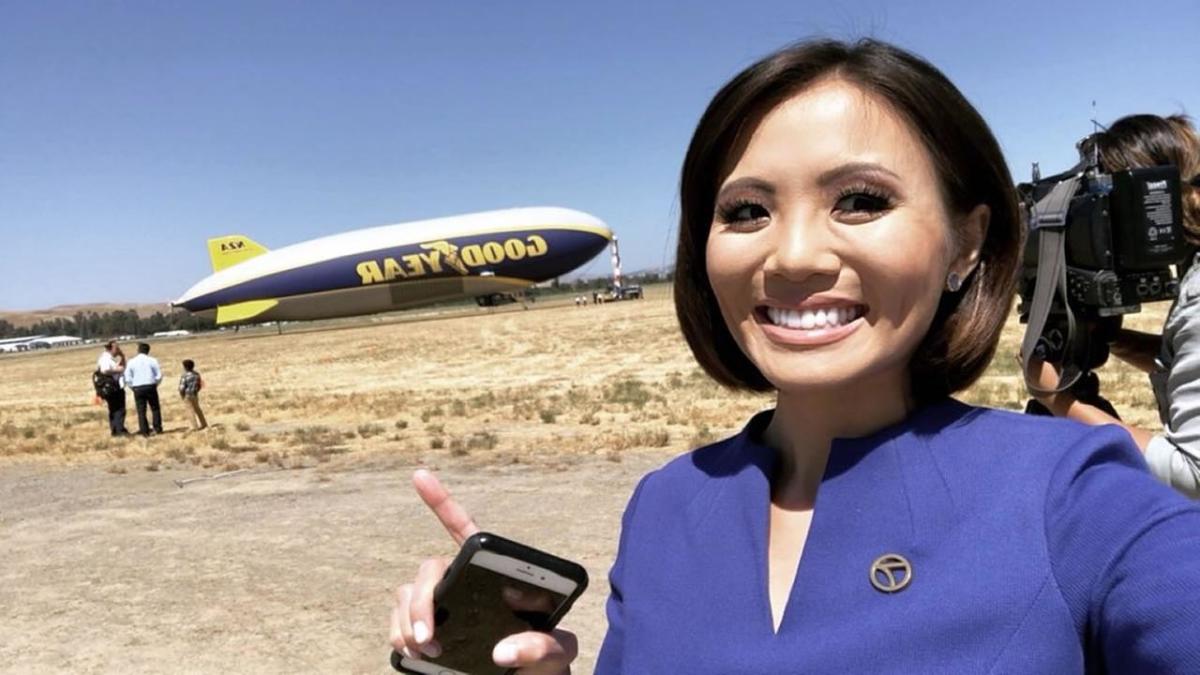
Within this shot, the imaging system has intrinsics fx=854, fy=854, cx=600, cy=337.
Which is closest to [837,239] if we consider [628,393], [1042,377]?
[1042,377]

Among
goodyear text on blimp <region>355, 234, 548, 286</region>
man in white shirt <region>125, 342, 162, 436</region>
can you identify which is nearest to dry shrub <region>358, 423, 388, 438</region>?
man in white shirt <region>125, 342, 162, 436</region>

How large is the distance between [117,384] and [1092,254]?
60.2ft

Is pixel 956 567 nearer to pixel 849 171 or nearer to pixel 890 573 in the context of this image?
pixel 890 573

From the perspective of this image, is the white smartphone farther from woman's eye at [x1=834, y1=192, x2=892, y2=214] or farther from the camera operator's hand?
the camera operator's hand

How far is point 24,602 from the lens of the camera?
267 inches

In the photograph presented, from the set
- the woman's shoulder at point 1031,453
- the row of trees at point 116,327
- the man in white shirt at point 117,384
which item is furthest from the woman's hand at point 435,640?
the row of trees at point 116,327

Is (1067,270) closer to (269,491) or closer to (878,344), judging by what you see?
(878,344)

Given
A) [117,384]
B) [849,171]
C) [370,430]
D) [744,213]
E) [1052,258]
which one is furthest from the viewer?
[117,384]

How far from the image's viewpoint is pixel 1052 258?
207 cm

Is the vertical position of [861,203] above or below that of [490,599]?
above

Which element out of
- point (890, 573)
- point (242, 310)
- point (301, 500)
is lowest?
point (301, 500)

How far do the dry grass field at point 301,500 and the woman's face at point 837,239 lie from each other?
4.26m

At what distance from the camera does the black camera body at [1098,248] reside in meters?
2.02

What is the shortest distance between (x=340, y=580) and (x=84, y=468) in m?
8.95
